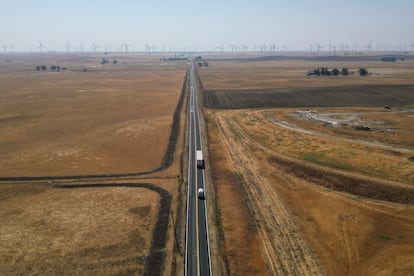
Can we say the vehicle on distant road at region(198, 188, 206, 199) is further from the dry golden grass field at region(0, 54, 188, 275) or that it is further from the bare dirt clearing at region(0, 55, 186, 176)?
the bare dirt clearing at region(0, 55, 186, 176)

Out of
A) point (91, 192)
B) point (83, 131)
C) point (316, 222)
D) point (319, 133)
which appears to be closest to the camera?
point (316, 222)

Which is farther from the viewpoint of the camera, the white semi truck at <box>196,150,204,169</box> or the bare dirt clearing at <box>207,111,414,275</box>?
the white semi truck at <box>196,150,204,169</box>

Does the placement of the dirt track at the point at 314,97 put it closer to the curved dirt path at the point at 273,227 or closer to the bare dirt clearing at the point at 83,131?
the bare dirt clearing at the point at 83,131

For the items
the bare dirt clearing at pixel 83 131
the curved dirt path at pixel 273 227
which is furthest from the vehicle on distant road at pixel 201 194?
the bare dirt clearing at pixel 83 131

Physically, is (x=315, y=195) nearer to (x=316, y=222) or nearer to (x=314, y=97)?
(x=316, y=222)

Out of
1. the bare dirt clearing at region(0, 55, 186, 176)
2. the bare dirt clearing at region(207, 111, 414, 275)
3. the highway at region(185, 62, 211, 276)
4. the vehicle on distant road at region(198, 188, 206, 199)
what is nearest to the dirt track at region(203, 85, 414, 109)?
the bare dirt clearing at region(0, 55, 186, 176)

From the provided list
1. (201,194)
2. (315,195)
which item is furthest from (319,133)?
(201,194)

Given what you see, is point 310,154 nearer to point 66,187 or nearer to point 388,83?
point 66,187
